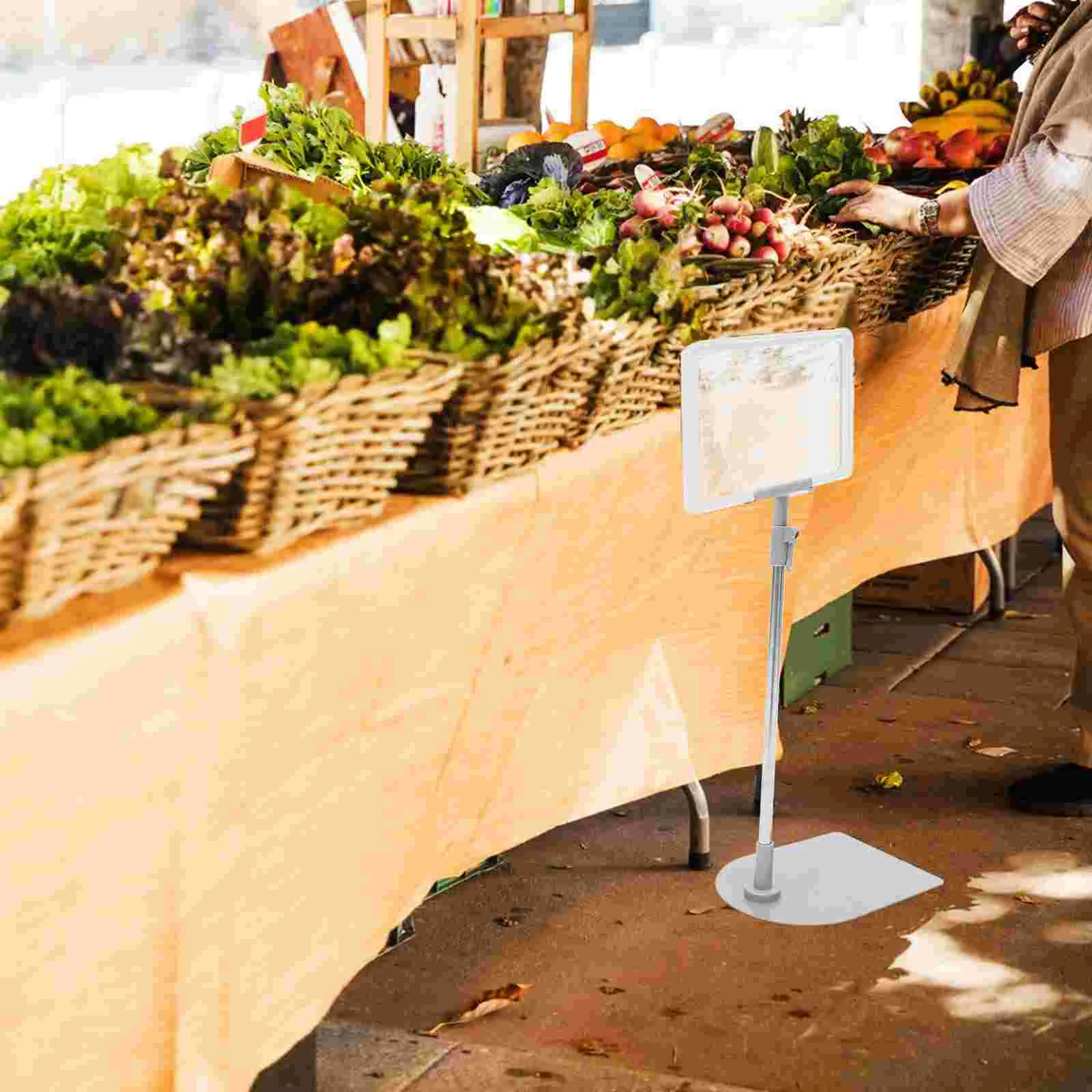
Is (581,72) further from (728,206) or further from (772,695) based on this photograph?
(772,695)

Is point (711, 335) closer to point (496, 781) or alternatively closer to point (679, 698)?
point (679, 698)

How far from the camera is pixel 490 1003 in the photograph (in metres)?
2.83

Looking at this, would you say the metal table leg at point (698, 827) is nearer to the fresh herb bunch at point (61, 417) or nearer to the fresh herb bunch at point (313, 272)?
the fresh herb bunch at point (313, 272)

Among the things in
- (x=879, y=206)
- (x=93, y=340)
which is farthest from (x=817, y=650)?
(x=93, y=340)

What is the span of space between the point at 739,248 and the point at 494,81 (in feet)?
9.11

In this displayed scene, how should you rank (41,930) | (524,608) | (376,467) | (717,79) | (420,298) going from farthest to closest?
(717,79), (524,608), (420,298), (376,467), (41,930)

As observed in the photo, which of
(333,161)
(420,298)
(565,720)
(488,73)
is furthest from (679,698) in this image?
(488,73)

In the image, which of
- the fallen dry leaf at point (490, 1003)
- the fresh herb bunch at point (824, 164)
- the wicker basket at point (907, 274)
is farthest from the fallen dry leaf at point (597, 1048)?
the fresh herb bunch at point (824, 164)

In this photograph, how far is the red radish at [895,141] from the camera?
187 inches

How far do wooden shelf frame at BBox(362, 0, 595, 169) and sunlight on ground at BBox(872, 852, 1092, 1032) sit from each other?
2372 mm

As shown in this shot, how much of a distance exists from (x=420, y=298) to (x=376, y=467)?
11.5 inches

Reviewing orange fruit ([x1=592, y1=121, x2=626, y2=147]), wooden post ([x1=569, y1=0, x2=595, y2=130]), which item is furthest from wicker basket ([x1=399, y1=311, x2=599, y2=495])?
wooden post ([x1=569, y1=0, x2=595, y2=130])

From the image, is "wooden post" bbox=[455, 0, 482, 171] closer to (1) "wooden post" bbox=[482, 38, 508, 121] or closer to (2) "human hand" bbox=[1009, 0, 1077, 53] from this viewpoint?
(1) "wooden post" bbox=[482, 38, 508, 121]

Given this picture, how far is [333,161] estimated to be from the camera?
3.78 metres
